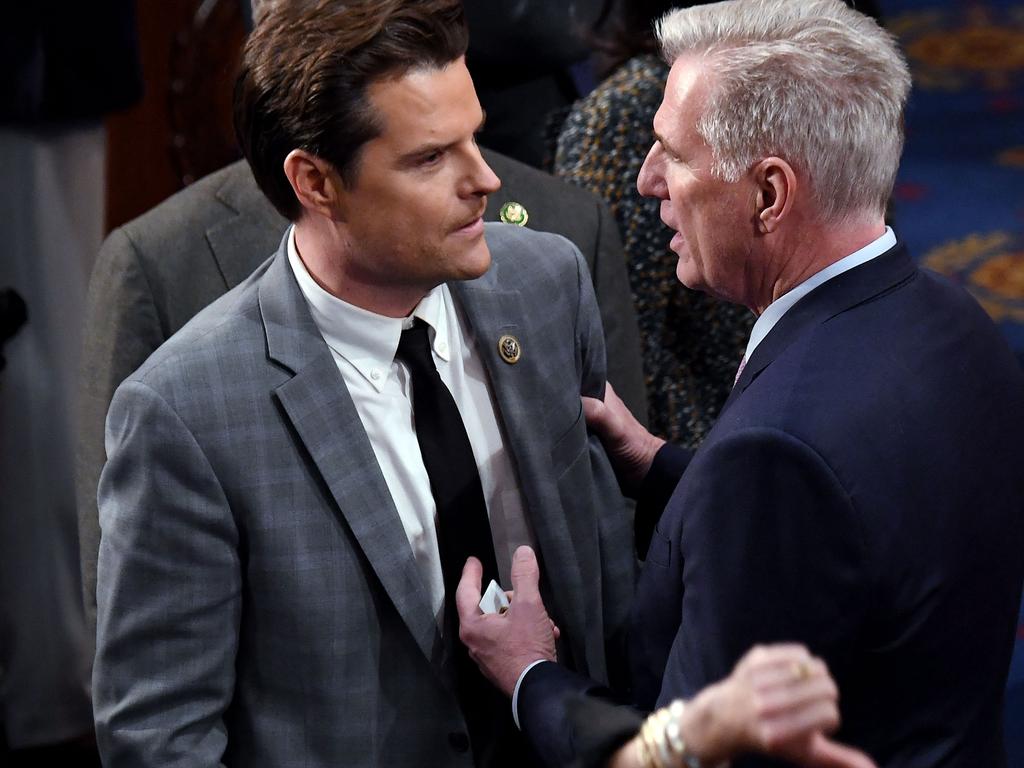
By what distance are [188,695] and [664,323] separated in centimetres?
121

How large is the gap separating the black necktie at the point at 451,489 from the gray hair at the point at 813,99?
0.46 m

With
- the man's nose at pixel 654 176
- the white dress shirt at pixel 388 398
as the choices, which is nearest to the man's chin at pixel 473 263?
the white dress shirt at pixel 388 398

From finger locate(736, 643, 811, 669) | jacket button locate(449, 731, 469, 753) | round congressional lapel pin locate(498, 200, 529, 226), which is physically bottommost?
jacket button locate(449, 731, 469, 753)

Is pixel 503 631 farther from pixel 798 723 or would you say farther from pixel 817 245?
pixel 798 723

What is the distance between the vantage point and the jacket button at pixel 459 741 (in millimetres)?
1829

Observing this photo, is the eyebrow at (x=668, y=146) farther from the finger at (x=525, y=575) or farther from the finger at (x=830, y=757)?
the finger at (x=830, y=757)

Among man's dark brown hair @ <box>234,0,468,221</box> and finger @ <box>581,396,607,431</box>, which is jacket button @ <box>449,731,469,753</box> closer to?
finger @ <box>581,396,607,431</box>

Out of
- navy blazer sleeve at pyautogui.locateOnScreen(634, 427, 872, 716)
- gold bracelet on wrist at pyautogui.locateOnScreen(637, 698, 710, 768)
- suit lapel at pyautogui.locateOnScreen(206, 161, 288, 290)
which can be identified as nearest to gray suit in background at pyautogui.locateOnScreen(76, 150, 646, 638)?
suit lapel at pyautogui.locateOnScreen(206, 161, 288, 290)

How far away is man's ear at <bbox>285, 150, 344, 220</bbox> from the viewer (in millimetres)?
1782

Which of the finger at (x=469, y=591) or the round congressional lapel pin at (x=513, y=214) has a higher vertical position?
the round congressional lapel pin at (x=513, y=214)

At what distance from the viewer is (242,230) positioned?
2.33 m

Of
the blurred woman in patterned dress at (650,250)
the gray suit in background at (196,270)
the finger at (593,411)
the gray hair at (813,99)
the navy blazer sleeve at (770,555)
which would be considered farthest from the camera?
the blurred woman in patterned dress at (650,250)

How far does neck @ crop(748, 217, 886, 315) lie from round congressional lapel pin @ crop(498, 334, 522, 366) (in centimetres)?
38

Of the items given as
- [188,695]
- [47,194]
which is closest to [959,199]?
[47,194]
